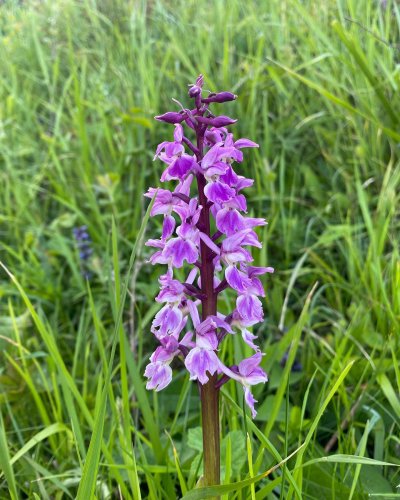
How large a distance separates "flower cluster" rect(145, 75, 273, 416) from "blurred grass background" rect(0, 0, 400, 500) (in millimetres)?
109

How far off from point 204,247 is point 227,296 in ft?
3.03

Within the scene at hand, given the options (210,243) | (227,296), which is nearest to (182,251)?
(210,243)

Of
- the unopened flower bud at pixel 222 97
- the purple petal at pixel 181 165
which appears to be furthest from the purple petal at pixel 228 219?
the unopened flower bud at pixel 222 97

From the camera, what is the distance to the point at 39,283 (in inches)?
98.6

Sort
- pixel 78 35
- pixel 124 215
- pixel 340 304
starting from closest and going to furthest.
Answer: pixel 340 304 < pixel 124 215 < pixel 78 35

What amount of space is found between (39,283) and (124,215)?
18.8 inches

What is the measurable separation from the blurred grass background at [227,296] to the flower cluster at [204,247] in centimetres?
11

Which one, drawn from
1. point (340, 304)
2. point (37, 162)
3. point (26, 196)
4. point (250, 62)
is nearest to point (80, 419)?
→ point (340, 304)

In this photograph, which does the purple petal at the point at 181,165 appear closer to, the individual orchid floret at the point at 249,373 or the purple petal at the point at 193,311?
the purple petal at the point at 193,311

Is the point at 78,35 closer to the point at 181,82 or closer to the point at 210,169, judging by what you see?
the point at 181,82

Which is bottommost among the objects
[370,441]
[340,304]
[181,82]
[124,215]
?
[370,441]

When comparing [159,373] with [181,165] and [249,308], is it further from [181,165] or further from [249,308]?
[181,165]

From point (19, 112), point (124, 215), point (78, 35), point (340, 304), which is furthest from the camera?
point (78, 35)

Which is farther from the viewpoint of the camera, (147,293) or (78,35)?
(78,35)
